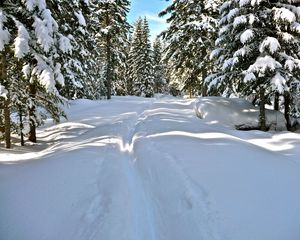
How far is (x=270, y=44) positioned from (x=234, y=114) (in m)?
4.29

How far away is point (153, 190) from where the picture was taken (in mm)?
7105

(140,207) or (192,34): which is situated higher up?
(192,34)

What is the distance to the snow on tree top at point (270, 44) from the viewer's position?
40.9 ft

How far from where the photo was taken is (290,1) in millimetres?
13445

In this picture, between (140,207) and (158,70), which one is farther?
(158,70)

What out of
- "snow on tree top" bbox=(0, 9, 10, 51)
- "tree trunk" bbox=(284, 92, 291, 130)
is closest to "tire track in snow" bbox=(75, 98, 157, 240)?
"snow on tree top" bbox=(0, 9, 10, 51)

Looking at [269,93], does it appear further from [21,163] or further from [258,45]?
[21,163]

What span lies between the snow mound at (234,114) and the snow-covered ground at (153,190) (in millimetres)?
3621

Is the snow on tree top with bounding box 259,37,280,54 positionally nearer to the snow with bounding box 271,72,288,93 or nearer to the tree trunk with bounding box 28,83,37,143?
the snow with bounding box 271,72,288,93

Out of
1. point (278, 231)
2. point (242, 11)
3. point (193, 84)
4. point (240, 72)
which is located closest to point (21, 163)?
point (278, 231)

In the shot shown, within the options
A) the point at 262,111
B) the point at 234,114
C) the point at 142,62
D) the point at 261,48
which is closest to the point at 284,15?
the point at 261,48

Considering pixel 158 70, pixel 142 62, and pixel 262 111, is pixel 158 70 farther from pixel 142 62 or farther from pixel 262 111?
pixel 262 111

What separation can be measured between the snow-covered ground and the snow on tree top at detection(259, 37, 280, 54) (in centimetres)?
361

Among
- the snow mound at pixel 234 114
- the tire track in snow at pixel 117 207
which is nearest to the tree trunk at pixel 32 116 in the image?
the tire track in snow at pixel 117 207
